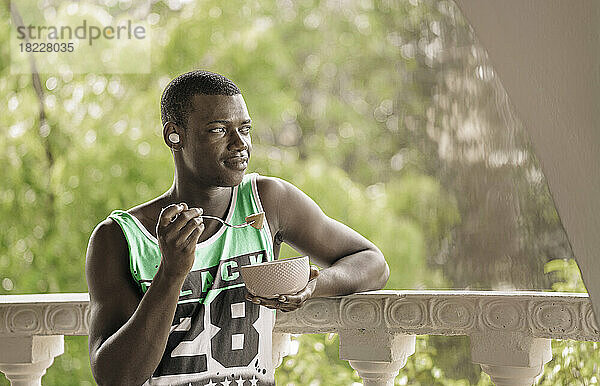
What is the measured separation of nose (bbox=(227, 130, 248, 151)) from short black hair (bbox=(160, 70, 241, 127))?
0.06m

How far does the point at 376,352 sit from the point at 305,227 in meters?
0.24

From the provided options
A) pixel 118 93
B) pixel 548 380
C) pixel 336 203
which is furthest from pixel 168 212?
pixel 118 93

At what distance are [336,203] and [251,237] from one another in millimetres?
3750

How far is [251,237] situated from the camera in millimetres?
1227

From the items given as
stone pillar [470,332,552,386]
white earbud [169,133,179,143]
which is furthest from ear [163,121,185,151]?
stone pillar [470,332,552,386]

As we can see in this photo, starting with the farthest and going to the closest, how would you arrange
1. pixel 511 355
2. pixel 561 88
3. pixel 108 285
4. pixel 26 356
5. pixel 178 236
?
pixel 26 356, pixel 511 355, pixel 108 285, pixel 178 236, pixel 561 88

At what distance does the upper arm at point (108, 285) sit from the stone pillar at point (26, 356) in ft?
1.07

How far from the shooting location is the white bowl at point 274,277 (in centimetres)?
110

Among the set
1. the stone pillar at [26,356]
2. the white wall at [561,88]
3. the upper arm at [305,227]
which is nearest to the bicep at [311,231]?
the upper arm at [305,227]

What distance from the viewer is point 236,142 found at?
1.11 metres

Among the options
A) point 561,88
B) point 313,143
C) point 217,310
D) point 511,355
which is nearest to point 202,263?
point 217,310

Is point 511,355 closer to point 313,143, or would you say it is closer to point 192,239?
point 192,239

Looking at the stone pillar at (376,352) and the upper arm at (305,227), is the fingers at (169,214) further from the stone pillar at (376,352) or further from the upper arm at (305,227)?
the stone pillar at (376,352)

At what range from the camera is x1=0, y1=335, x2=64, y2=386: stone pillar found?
1359 mm
